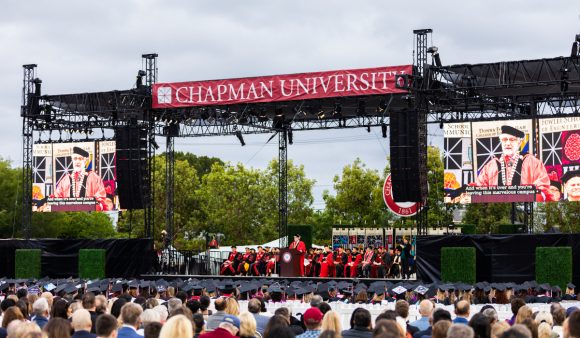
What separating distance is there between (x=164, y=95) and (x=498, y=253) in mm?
12994

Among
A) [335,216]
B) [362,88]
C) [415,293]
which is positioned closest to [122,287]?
[415,293]

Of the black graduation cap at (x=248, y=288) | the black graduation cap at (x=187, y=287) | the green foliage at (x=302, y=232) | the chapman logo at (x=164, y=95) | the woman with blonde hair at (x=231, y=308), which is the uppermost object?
the chapman logo at (x=164, y=95)

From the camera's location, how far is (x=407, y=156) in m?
30.5

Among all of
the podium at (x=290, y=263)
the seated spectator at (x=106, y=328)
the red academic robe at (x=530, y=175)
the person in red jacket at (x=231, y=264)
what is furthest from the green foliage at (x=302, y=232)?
the seated spectator at (x=106, y=328)

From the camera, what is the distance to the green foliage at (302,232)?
1523 inches

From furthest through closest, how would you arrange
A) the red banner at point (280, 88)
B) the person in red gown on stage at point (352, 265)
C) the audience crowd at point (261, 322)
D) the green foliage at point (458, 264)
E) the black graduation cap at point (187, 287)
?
the person in red gown on stage at point (352, 265)
the red banner at point (280, 88)
the green foliage at point (458, 264)
the black graduation cap at point (187, 287)
the audience crowd at point (261, 322)

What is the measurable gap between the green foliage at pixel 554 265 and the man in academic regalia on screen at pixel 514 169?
1.65 metres

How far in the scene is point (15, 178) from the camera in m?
68.5

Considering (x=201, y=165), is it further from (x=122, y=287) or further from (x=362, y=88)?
(x=122, y=287)

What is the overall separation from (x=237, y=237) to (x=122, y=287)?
43302 mm

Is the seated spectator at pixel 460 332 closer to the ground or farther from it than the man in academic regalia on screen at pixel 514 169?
closer to the ground

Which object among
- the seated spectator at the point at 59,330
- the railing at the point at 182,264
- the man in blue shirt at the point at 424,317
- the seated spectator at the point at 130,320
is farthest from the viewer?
the railing at the point at 182,264

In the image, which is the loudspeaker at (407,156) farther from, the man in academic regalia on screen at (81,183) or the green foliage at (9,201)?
the green foliage at (9,201)

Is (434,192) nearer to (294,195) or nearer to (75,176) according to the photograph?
(294,195)
